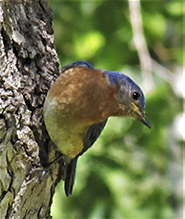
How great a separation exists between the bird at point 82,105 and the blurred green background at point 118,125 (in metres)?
2.82

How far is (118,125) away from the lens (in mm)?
7180

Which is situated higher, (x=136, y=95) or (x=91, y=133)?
(x=136, y=95)

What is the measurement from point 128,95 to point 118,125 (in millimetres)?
3346

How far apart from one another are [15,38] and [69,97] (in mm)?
613

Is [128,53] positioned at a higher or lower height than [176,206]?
higher

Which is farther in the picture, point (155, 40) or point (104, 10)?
point (155, 40)

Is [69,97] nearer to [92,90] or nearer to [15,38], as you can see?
[92,90]

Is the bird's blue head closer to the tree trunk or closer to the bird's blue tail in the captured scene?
the tree trunk

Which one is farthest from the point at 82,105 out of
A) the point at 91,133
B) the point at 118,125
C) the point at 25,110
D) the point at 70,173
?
the point at 118,125

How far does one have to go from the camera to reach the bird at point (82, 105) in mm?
3598

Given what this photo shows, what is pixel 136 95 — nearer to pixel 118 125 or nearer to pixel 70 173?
pixel 70 173

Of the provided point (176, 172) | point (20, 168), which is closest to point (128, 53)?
point (176, 172)

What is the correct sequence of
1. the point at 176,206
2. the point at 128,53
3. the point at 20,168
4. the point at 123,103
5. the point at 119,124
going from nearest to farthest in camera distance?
the point at 20,168
the point at 123,103
the point at 119,124
the point at 128,53
the point at 176,206

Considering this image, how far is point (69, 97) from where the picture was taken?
3.60 metres
